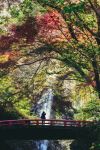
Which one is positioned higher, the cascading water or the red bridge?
the cascading water

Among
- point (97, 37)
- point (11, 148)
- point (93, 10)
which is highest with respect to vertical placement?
point (93, 10)

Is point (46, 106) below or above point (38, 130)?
above

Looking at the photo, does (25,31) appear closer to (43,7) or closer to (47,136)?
(43,7)

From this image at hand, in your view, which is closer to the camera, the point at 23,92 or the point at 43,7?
the point at 43,7

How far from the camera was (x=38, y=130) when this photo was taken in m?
26.7

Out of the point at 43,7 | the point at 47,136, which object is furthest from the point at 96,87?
the point at 47,136

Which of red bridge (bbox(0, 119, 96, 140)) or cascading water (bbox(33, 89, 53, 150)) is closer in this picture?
red bridge (bbox(0, 119, 96, 140))

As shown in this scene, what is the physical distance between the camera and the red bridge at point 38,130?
26.1 meters

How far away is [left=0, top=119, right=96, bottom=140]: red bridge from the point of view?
85.7 ft

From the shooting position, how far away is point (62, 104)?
94.2 ft

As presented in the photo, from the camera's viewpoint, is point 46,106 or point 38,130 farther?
point 46,106

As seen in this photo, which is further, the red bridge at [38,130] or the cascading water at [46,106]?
the cascading water at [46,106]

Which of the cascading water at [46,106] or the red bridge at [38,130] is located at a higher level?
the cascading water at [46,106]

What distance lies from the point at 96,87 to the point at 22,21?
486cm
